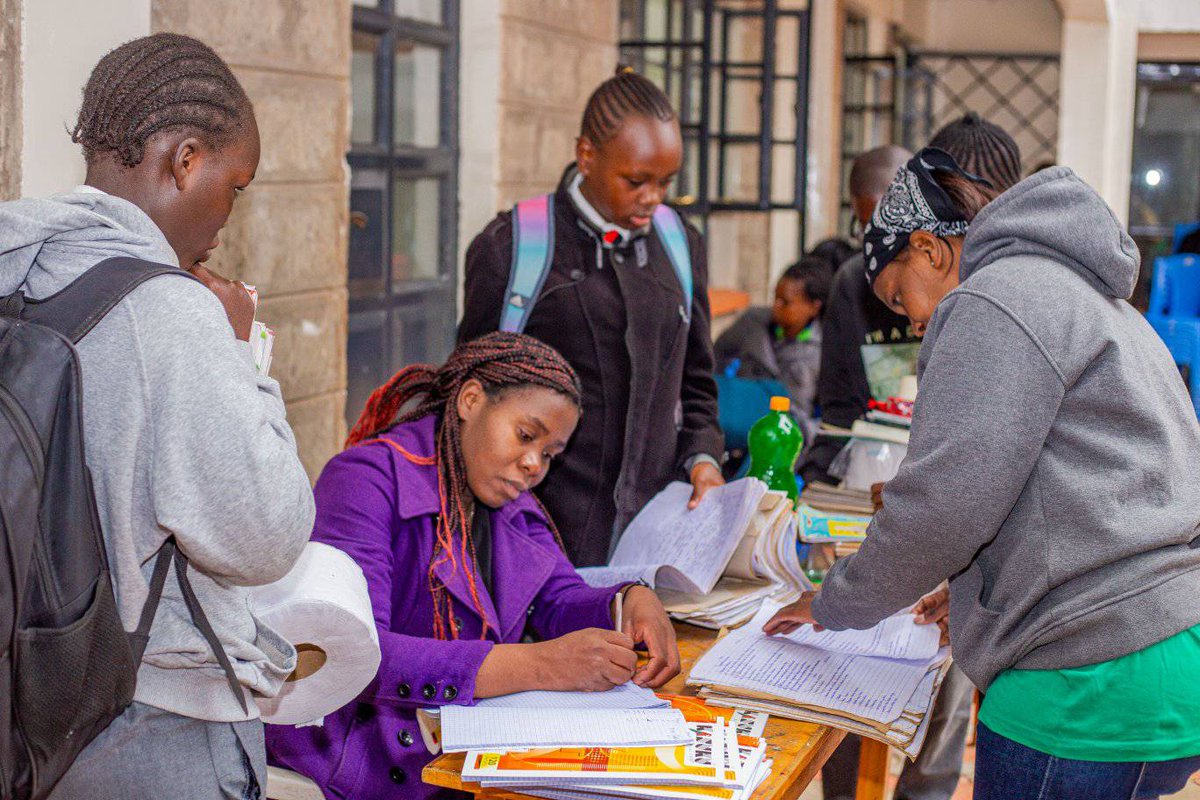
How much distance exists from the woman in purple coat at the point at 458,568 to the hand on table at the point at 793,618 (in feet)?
0.56

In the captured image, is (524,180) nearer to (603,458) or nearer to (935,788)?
(603,458)

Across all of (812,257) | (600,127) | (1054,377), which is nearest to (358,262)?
(600,127)

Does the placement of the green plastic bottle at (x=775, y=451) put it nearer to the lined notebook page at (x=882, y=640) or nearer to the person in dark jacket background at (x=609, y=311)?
the person in dark jacket background at (x=609, y=311)

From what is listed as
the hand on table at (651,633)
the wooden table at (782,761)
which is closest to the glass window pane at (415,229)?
the hand on table at (651,633)

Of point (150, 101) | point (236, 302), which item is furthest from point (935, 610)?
point (150, 101)

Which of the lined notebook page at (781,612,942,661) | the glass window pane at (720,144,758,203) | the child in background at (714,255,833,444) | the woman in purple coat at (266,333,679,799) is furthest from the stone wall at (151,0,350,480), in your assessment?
the glass window pane at (720,144,758,203)

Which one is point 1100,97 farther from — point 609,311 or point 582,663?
point 582,663

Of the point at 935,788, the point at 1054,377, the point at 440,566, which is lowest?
the point at 935,788

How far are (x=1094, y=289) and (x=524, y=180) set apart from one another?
283 cm

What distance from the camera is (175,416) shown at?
3.74 ft

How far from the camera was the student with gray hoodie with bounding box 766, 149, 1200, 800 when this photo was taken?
1.47m

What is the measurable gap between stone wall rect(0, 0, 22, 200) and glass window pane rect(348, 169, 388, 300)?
1525 mm

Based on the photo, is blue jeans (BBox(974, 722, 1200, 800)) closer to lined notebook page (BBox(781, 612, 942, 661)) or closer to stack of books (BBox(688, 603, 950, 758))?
stack of books (BBox(688, 603, 950, 758))

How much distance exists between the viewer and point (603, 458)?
8.07 feet
